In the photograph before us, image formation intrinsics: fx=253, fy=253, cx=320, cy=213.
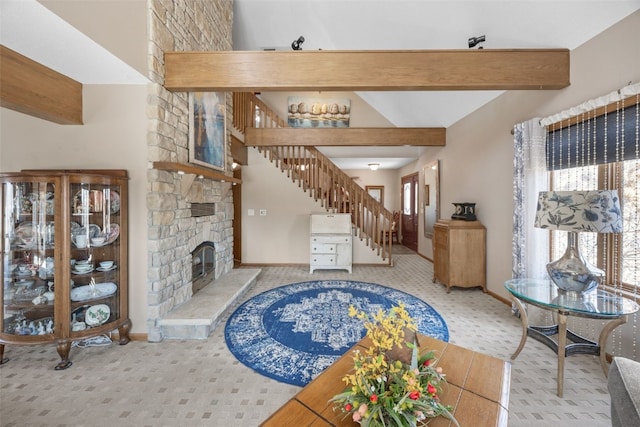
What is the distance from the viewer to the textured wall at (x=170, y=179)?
2473 mm

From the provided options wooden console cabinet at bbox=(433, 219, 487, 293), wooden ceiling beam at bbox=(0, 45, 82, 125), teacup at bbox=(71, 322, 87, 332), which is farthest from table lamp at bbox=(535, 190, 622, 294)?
wooden ceiling beam at bbox=(0, 45, 82, 125)

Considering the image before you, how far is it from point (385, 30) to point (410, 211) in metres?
5.10

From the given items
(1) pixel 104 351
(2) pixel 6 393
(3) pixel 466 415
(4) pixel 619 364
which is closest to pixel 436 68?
(4) pixel 619 364

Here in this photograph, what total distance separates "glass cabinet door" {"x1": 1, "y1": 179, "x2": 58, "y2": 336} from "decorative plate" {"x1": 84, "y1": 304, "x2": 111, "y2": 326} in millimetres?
216

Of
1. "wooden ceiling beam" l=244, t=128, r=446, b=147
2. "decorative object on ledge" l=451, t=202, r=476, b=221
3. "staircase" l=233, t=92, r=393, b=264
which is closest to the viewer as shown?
"decorative object on ledge" l=451, t=202, r=476, b=221

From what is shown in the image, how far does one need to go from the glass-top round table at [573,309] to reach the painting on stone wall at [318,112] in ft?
16.9

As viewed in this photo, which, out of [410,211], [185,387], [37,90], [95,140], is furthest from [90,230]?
[410,211]

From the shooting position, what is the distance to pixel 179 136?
284 cm

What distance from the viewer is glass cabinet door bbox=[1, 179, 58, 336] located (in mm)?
2154

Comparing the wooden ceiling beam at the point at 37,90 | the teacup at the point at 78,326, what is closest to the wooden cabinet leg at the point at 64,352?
the teacup at the point at 78,326

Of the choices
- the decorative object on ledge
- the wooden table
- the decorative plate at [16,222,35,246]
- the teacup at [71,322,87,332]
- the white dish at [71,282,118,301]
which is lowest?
the teacup at [71,322,87,332]

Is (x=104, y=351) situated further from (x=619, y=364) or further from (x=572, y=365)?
(x=572, y=365)

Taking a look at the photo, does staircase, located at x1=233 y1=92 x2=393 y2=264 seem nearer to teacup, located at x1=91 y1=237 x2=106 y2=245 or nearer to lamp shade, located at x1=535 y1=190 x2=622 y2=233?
lamp shade, located at x1=535 y1=190 x2=622 y2=233

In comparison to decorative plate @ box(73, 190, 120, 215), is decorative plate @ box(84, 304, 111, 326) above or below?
below
